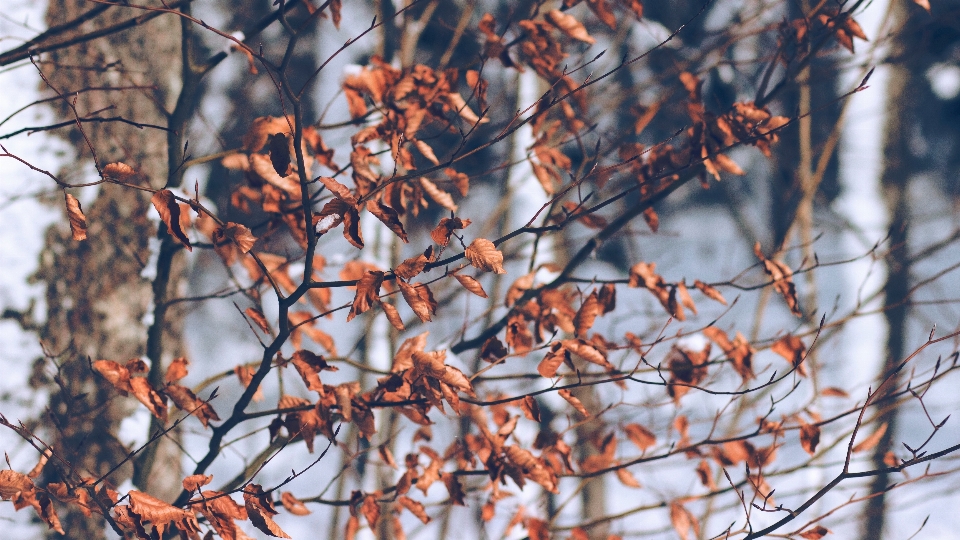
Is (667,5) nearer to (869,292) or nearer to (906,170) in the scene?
(906,170)

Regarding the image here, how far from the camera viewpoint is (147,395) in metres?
1.45

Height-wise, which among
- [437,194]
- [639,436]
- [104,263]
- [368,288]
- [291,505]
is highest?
[104,263]

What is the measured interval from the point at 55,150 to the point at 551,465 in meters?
1.88

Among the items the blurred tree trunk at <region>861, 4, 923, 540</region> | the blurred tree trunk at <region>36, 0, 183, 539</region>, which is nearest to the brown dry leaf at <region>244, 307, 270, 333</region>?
the blurred tree trunk at <region>36, 0, 183, 539</region>

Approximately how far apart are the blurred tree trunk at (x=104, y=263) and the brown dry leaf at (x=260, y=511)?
1.00 m

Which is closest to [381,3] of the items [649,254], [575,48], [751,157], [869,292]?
[575,48]

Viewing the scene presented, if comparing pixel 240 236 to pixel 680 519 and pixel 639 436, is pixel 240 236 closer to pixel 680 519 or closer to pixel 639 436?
pixel 639 436

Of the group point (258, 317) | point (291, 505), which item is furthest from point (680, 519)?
point (258, 317)

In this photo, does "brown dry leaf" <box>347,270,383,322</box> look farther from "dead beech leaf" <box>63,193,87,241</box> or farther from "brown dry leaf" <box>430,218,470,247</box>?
"dead beech leaf" <box>63,193,87,241</box>

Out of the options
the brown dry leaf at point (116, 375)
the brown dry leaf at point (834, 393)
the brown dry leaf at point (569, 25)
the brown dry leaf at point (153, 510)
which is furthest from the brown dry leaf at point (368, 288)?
the brown dry leaf at point (834, 393)

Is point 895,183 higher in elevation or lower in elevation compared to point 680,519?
higher

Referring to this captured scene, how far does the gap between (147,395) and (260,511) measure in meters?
0.41

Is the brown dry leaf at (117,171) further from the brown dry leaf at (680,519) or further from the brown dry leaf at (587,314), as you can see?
the brown dry leaf at (680,519)

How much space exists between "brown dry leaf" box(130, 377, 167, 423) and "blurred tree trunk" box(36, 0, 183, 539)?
0.67 m
